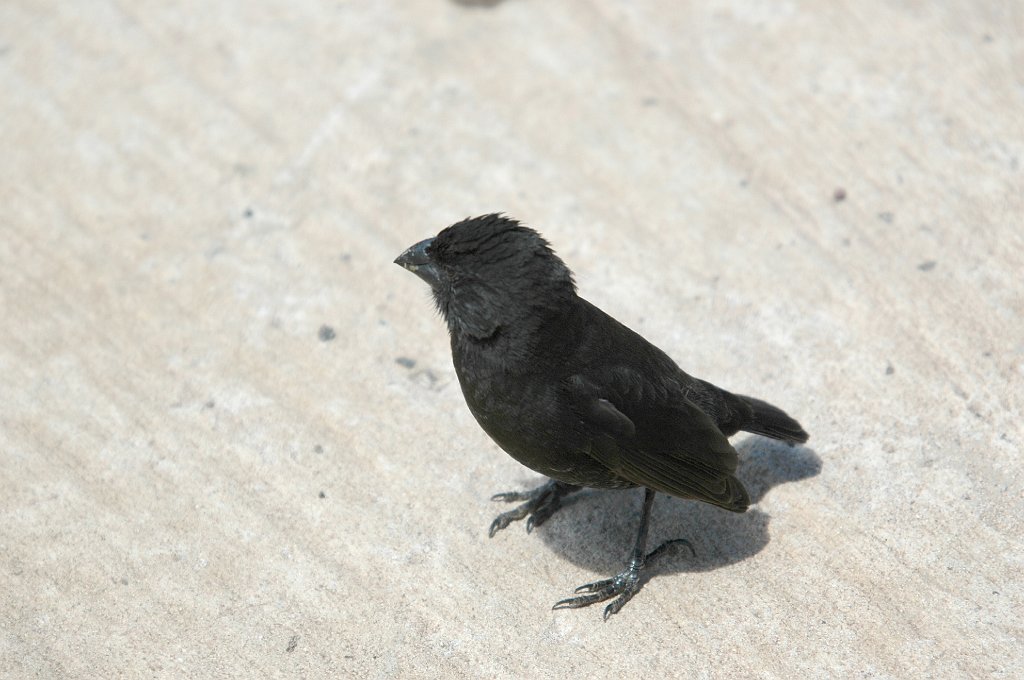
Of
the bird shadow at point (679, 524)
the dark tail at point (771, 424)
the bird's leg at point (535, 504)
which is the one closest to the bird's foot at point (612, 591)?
the bird shadow at point (679, 524)

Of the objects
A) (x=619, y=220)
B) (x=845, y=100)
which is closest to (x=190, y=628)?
(x=619, y=220)

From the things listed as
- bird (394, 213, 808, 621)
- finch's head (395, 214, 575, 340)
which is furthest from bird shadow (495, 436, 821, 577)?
finch's head (395, 214, 575, 340)

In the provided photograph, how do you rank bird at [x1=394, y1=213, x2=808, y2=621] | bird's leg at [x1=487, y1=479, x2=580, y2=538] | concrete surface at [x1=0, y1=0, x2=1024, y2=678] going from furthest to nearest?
1. bird's leg at [x1=487, y1=479, x2=580, y2=538]
2. concrete surface at [x1=0, y1=0, x2=1024, y2=678]
3. bird at [x1=394, y1=213, x2=808, y2=621]

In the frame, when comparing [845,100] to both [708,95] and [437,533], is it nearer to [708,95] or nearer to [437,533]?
[708,95]

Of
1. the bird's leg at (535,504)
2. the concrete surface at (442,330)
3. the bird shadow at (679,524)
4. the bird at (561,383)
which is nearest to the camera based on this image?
the bird at (561,383)

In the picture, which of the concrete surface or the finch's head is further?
the concrete surface

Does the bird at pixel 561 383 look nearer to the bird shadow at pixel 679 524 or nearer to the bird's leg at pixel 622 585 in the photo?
the bird's leg at pixel 622 585

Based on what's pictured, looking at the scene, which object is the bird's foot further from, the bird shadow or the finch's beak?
the finch's beak
